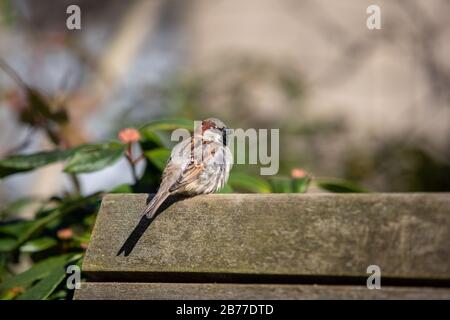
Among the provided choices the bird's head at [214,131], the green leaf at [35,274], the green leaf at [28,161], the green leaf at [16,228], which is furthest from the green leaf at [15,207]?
the bird's head at [214,131]

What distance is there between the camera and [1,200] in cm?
411

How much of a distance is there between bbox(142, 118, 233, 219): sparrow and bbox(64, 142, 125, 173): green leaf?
0.16 meters

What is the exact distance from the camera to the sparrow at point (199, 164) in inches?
87.2

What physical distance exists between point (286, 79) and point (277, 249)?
11.6ft

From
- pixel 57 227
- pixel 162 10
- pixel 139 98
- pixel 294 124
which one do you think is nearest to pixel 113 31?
pixel 162 10

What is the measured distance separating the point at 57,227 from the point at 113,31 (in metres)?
4.35

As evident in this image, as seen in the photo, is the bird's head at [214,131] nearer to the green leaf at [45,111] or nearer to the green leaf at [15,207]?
the green leaf at [45,111]

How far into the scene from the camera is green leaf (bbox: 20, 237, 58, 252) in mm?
2318

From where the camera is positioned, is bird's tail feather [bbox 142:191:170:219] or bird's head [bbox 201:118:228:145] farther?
bird's head [bbox 201:118:228:145]

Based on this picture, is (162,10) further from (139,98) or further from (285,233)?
(285,233)

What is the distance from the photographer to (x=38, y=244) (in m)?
2.35

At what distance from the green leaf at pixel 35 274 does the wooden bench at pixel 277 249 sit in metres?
0.42

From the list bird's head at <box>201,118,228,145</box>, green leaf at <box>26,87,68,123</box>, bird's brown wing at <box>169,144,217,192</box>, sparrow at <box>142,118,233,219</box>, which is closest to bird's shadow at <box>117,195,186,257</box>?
sparrow at <box>142,118,233,219</box>

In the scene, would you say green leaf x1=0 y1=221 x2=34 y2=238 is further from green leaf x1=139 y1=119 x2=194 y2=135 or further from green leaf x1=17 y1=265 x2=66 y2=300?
green leaf x1=139 y1=119 x2=194 y2=135
